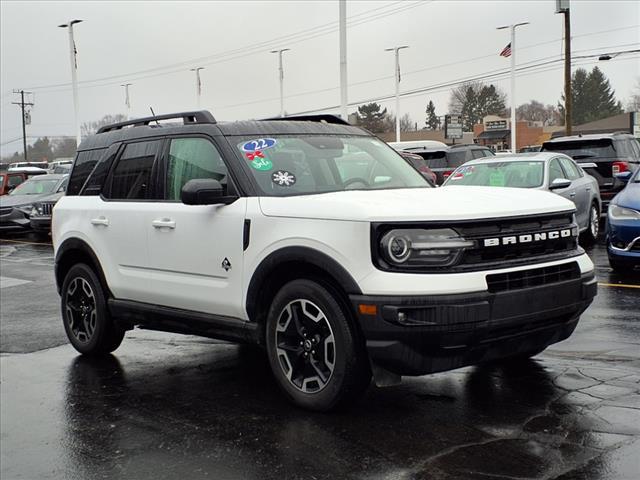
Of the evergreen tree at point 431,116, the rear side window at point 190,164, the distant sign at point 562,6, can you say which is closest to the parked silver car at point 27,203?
the rear side window at point 190,164

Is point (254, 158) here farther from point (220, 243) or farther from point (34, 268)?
point (34, 268)

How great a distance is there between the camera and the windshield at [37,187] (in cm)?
2211

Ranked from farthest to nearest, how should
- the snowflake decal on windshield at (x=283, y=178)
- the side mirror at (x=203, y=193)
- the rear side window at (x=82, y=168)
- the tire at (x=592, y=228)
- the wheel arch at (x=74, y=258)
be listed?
the tire at (x=592, y=228) → the rear side window at (x=82, y=168) → the wheel arch at (x=74, y=258) → the snowflake decal on windshield at (x=283, y=178) → the side mirror at (x=203, y=193)

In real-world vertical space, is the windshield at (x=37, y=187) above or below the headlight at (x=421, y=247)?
above

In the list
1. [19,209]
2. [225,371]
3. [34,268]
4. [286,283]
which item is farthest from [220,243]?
[19,209]

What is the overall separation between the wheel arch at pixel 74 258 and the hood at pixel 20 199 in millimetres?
14936

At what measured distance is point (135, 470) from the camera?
4.09m

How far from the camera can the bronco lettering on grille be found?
14.5 feet

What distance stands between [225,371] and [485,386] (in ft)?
6.80

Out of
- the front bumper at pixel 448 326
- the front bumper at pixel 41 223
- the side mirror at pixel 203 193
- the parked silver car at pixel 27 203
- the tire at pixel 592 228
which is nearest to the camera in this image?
the front bumper at pixel 448 326

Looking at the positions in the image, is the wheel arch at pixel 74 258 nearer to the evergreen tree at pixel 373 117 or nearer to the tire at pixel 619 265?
the tire at pixel 619 265

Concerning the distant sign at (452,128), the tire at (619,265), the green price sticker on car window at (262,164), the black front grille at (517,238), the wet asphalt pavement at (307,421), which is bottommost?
the wet asphalt pavement at (307,421)

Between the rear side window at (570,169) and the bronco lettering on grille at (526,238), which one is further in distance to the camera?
A: the rear side window at (570,169)

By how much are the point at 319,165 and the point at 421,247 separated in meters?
1.50
